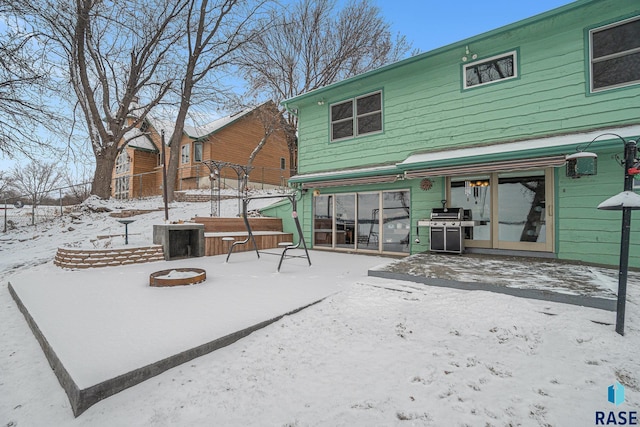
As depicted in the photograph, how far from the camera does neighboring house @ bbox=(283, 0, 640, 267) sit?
498 cm

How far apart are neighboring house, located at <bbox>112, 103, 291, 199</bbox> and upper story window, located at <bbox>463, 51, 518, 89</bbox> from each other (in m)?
13.1

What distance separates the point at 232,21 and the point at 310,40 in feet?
15.6

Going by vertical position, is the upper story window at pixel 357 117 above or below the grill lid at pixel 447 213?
above

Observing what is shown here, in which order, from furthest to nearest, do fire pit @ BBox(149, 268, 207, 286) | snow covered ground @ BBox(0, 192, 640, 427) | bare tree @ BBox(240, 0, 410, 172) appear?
bare tree @ BBox(240, 0, 410, 172) < fire pit @ BBox(149, 268, 207, 286) < snow covered ground @ BBox(0, 192, 640, 427)

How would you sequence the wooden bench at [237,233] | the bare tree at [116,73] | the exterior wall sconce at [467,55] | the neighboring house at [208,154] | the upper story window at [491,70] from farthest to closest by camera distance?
the neighboring house at [208,154] < the bare tree at [116,73] < the wooden bench at [237,233] < the exterior wall sconce at [467,55] < the upper story window at [491,70]

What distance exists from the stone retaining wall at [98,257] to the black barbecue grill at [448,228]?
22.2 feet

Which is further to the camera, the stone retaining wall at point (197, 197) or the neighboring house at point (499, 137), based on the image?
the stone retaining wall at point (197, 197)

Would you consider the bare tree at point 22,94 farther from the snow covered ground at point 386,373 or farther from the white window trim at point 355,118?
the white window trim at point 355,118

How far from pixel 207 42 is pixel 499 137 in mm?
14584

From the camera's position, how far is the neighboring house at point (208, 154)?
1819cm

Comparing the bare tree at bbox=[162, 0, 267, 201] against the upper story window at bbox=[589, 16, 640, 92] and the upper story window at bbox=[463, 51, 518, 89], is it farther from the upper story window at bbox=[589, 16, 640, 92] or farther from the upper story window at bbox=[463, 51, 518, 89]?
the upper story window at bbox=[589, 16, 640, 92]

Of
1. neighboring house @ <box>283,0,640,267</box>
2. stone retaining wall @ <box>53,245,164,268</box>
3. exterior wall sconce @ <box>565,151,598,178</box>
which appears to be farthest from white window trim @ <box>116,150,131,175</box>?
exterior wall sconce @ <box>565,151,598,178</box>

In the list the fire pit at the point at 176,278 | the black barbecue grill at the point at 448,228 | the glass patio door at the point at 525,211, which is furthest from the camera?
the black barbecue grill at the point at 448,228

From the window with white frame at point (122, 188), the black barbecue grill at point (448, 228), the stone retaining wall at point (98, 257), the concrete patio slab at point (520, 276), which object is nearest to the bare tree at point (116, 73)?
the stone retaining wall at point (98, 257)
